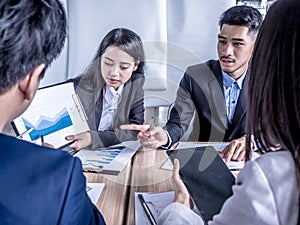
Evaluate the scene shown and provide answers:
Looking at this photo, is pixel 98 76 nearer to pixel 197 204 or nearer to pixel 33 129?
pixel 33 129

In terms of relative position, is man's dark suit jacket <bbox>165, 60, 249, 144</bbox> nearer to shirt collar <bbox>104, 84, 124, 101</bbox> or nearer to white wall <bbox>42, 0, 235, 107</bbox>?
shirt collar <bbox>104, 84, 124, 101</bbox>

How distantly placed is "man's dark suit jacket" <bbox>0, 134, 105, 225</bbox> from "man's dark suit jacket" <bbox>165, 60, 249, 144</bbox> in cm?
121

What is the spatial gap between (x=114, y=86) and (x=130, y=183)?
785 millimetres

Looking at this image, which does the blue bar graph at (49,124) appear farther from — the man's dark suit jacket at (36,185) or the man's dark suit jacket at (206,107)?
the man's dark suit jacket at (36,185)

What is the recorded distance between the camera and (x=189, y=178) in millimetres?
1187

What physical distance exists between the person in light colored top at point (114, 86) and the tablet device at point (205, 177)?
1.65 ft

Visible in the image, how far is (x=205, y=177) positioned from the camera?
3.93 feet

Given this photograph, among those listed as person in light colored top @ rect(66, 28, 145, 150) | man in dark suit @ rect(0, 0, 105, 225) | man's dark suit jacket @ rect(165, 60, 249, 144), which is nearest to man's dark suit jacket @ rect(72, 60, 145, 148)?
person in light colored top @ rect(66, 28, 145, 150)

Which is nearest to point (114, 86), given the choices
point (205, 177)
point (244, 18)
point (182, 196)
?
point (244, 18)

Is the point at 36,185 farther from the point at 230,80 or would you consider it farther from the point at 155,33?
the point at 155,33

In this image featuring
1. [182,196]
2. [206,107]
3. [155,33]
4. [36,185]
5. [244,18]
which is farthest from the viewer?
[155,33]

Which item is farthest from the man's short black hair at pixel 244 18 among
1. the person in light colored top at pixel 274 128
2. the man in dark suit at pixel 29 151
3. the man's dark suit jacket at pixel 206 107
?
the man in dark suit at pixel 29 151

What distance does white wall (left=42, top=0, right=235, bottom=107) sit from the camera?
2.52 metres

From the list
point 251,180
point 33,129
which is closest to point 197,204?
point 251,180
